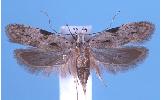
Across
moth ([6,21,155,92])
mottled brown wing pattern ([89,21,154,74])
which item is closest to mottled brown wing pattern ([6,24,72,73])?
moth ([6,21,155,92])

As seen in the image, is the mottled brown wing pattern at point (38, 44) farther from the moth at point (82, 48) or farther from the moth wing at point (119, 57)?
the moth wing at point (119, 57)

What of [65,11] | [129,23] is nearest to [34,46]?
[65,11]

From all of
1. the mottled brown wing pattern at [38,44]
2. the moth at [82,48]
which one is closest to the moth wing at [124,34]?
the moth at [82,48]

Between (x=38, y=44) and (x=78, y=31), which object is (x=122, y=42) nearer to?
(x=78, y=31)

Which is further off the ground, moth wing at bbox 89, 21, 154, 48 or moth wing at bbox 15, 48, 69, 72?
moth wing at bbox 89, 21, 154, 48

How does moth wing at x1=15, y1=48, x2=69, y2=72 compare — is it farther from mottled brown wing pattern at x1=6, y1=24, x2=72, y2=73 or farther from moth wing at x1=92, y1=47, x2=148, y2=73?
moth wing at x1=92, y1=47, x2=148, y2=73
